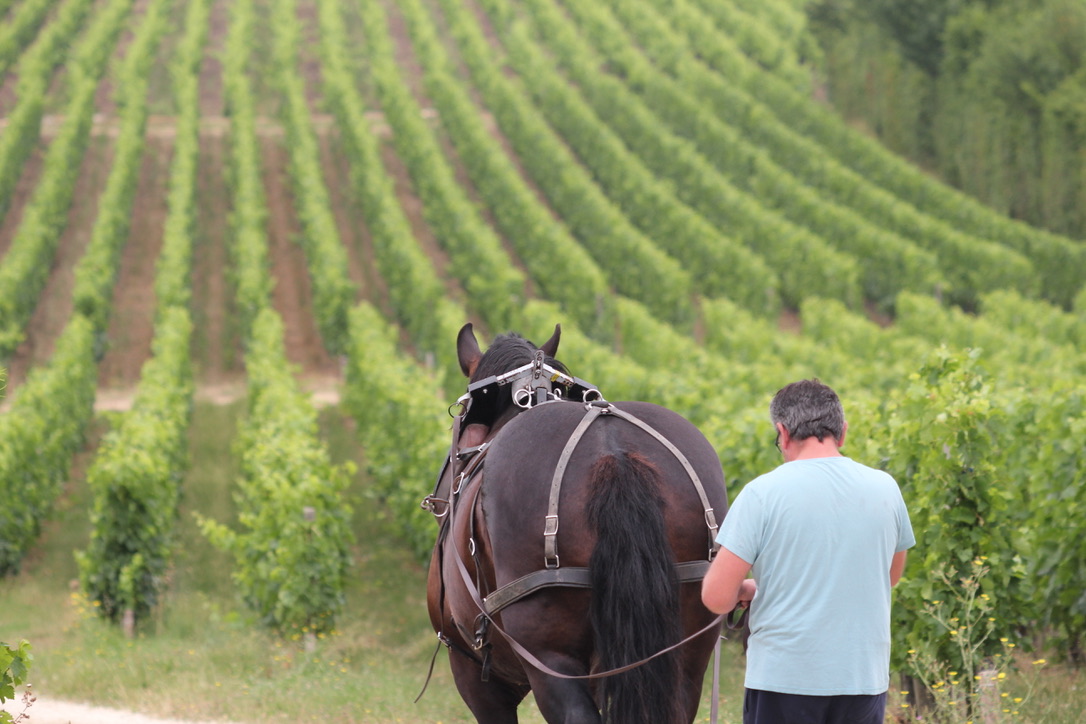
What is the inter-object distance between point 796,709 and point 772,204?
3293cm

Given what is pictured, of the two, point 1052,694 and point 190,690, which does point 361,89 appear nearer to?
point 190,690

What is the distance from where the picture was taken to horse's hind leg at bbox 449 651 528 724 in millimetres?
4723

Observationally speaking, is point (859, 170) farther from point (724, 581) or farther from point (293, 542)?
point (724, 581)

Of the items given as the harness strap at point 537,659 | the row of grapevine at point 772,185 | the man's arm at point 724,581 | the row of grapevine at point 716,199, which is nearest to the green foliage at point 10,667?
the harness strap at point 537,659

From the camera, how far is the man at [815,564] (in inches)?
128

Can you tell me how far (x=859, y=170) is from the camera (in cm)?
3909

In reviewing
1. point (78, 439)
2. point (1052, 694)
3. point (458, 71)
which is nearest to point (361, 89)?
point (458, 71)

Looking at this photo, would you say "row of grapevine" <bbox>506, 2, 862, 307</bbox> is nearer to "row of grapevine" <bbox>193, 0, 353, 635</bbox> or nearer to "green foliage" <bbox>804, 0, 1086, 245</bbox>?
"green foliage" <bbox>804, 0, 1086, 245</bbox>

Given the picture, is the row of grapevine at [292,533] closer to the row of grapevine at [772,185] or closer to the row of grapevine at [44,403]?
the row of grapevine at [44,403]

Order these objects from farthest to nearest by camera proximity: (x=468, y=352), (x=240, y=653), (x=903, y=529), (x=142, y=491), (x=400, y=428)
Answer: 1. (x=400, y=428)
2. (x=142, y=491)
3. (x=240, y=653)
4. (x=468, y=352)
5. (x=903, y=529)

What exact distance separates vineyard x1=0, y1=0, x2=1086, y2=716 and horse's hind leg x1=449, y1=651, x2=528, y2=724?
93.5 inches

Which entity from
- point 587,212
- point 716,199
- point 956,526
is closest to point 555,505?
point 956,526

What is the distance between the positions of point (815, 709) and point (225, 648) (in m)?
7.60

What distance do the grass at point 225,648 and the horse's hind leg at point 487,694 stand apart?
1.89m
